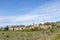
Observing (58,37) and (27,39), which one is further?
(27,39)

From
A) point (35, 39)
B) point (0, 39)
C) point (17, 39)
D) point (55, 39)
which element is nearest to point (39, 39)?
point (35, 39)

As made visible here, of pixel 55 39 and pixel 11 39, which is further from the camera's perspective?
pixel 11 39

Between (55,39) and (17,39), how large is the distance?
40.3ft

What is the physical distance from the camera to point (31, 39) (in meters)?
37.0

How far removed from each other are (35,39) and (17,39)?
116 inches

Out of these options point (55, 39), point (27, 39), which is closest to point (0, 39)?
point (27, 39)

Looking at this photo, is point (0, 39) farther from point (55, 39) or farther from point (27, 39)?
point (55, 39)

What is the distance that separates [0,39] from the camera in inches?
1388

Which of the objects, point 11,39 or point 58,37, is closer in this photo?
point 58,37

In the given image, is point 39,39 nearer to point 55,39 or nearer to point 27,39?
point 27,39

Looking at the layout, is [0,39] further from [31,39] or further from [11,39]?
[31,39]

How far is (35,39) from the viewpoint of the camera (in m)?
36.6

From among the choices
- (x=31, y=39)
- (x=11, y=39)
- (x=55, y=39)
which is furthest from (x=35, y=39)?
(x=55, y=39)

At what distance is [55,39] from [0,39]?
495 inches
